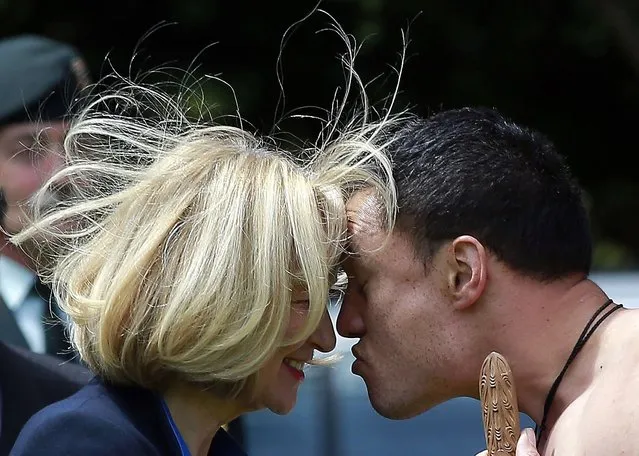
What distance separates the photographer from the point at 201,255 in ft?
6.40

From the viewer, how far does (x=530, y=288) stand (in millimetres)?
2064

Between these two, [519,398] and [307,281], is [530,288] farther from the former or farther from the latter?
[307,281]

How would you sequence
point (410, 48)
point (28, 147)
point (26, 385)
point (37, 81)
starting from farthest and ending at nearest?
point (410, 48)
point (37, 81)
point (28, 147)
point (26, 385)

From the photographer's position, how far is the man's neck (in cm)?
204

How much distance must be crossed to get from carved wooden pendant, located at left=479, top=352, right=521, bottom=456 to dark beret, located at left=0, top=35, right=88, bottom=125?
1667 mm

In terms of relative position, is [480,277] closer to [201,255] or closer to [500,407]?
[500,407]

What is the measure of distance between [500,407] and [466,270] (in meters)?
0.30

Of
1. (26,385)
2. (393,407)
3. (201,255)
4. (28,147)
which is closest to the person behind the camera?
(201,255)

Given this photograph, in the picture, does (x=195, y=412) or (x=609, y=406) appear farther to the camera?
(x=195, y=412)

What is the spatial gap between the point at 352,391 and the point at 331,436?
0.53ft

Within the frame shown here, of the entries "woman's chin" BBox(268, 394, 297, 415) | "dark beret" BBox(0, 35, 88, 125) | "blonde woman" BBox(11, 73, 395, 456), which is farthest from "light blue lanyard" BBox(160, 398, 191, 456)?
"dark beret" BBox(0, 35, 88, 125)

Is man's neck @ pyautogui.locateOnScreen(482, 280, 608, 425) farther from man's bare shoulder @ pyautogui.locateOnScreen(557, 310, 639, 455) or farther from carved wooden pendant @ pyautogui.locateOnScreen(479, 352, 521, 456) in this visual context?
carved wooden pendant @ pyautogui.locateOnScreen(479, 352, 521, 456)

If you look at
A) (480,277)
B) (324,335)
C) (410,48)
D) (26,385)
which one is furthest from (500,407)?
(410,48)

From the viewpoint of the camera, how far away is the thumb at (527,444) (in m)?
1.83
